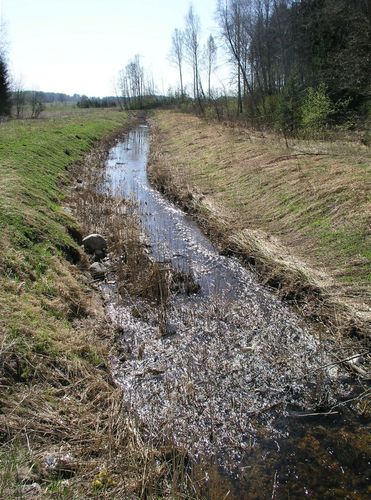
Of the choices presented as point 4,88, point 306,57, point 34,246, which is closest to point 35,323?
point 34,246

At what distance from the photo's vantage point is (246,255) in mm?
10117

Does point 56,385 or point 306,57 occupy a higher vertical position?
point 306,57

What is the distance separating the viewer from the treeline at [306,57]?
70.7 ft

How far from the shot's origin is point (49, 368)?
5410 millimetres

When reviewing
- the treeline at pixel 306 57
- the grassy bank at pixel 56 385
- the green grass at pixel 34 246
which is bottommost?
the grassy bank at pixel 56 385

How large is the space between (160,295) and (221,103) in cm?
3668

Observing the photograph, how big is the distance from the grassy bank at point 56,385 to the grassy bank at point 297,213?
3970 mm

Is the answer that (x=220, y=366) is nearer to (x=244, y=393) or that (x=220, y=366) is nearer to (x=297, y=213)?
(x=244, y=393)

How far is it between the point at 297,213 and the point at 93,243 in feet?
18.2

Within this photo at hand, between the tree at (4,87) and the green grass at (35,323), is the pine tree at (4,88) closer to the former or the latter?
the tree at (4,87)

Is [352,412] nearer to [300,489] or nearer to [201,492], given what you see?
[300,489]


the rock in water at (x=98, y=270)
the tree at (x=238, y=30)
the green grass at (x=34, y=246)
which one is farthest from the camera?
the tree at (x=238, y=30)

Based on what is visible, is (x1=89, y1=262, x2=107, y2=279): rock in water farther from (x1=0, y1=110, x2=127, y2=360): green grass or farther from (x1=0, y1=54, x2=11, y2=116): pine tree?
(x1=0, y1=54, x2=11, y2=116): pine tree

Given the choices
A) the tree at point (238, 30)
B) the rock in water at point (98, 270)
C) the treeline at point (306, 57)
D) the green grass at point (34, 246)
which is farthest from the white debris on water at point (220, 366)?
the tree at point (238, 30)
